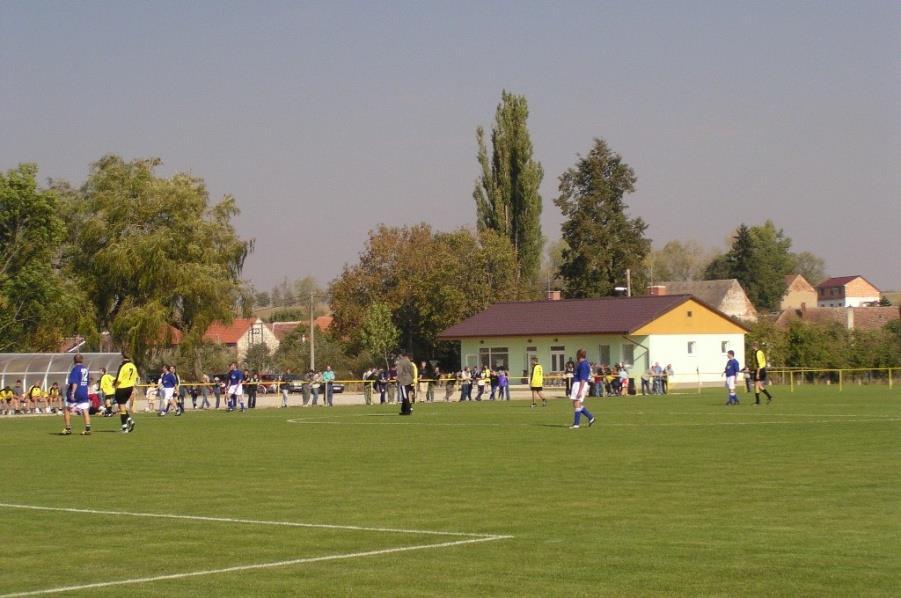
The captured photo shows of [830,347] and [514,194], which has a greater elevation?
[514,194]

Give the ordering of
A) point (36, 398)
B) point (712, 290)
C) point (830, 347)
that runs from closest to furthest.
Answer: point (36, 398) < point (830, 347) < point (712, 290)

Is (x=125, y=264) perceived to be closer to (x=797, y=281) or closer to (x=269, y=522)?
(x=269, y=522)

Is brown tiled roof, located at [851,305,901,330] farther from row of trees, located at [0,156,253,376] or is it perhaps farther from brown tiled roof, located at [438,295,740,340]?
row of trees, located at [0,156,253,376]

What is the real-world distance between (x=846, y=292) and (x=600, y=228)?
309ft

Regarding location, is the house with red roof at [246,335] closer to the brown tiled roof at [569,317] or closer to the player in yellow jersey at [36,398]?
the brown tiled roof at [569,317]

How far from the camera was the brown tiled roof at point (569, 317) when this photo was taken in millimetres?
75812

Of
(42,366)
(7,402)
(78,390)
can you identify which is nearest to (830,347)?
(42,366)

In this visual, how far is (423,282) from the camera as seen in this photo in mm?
95875

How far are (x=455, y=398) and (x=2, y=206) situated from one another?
79.7 feet

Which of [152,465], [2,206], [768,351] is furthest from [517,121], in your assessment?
[152,465]

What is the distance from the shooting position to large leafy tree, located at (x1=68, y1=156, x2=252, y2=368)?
70062 millimetres

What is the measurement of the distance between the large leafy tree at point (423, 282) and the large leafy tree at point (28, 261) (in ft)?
102

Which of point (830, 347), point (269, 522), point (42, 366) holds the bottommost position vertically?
point (269, 522)

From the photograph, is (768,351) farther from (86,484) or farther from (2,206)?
(86,484)
